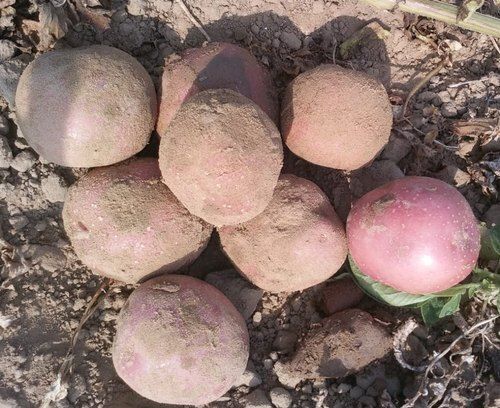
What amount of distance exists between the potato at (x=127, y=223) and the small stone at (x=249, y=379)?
49 centimetres

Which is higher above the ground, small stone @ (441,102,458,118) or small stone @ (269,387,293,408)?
small stone @ (441,102,458,118)

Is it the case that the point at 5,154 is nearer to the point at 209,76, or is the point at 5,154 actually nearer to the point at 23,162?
the point at 23,162

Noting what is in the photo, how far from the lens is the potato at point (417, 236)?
178 centimetres

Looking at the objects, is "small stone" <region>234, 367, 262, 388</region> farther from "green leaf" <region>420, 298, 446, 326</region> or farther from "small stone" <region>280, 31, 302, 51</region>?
"small stone" <region>280, 31, 302, 51</region>

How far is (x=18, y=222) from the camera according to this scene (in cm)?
195

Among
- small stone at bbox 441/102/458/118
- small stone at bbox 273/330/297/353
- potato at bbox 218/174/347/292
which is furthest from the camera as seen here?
small stone at bbox 441/102/458/118

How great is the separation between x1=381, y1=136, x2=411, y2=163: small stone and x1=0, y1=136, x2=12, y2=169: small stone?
1.40 m

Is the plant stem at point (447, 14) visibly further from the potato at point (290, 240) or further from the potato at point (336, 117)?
the potato at point (290, 240)

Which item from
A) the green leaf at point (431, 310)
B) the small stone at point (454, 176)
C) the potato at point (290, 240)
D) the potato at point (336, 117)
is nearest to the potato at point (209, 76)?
the potato at point (336, 117)

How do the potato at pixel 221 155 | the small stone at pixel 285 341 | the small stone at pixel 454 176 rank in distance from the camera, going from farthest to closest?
1. the small stone at pixel 454 176
2. the small stone at pixel 285 341
3. the potato at pixel 221 155

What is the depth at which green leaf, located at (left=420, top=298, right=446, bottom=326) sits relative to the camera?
2.03 metres

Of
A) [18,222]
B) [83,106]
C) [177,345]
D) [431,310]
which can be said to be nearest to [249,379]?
[177,345]

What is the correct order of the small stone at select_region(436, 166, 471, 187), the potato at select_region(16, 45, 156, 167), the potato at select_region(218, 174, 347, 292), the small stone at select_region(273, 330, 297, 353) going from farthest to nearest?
the small stone at select_region(436, 166, 471, 187), the small stone at select_region(273, 330, 297, 353), the potato at select_region(218, 174, 347, 292), the potato at select_region(16, 45, 156, 167)

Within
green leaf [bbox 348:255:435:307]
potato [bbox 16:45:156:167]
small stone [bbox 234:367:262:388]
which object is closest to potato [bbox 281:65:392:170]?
green leaf [bbox 348:255:435:307]
